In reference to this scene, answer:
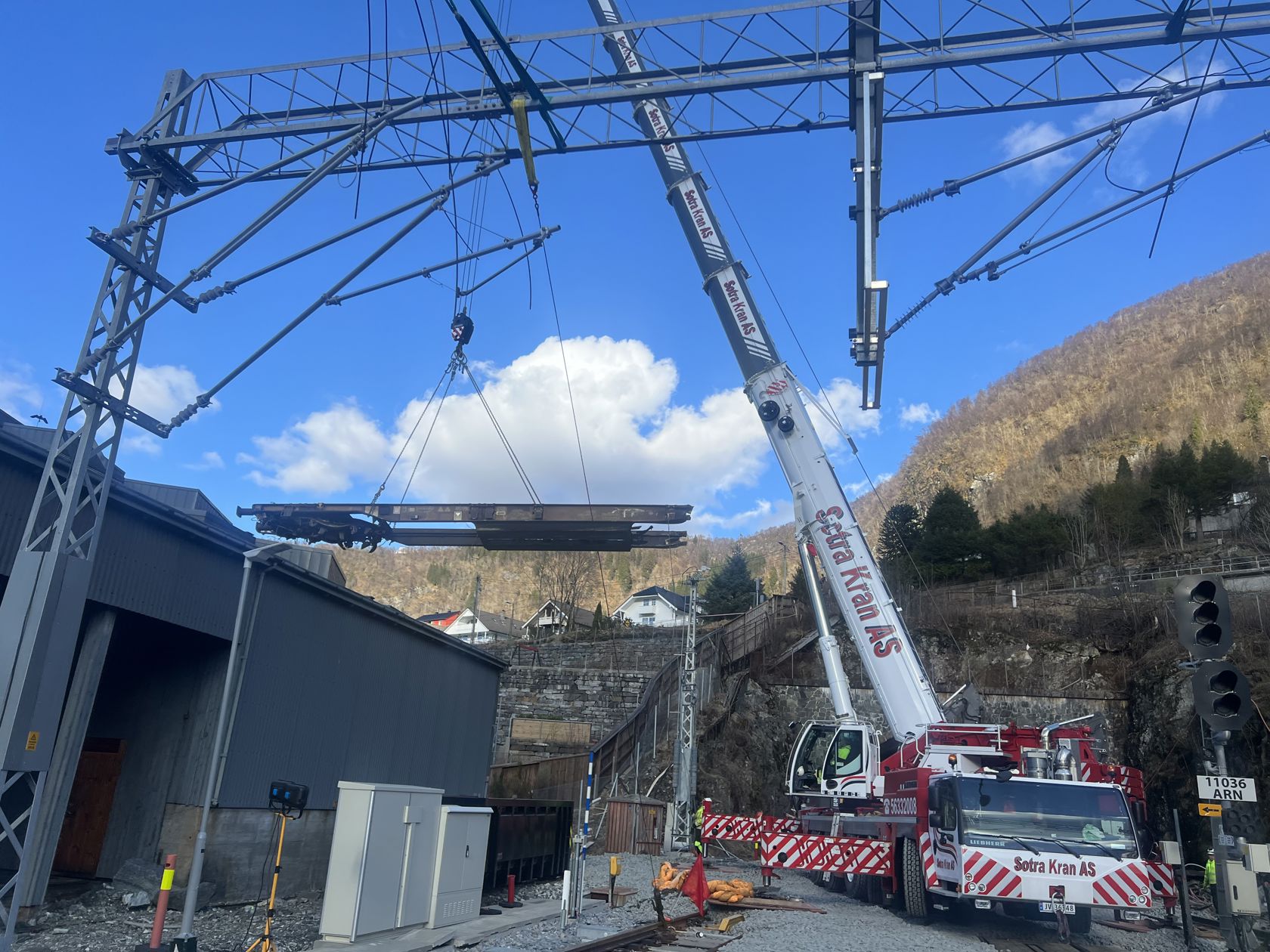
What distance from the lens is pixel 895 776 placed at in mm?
14906

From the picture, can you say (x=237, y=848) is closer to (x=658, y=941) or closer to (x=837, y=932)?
(x=658, y=941)

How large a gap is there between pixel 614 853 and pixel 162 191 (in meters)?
19.6

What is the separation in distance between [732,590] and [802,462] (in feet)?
129

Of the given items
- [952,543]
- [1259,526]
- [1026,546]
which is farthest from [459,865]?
[1259,526]

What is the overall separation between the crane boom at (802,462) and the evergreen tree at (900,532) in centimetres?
2843

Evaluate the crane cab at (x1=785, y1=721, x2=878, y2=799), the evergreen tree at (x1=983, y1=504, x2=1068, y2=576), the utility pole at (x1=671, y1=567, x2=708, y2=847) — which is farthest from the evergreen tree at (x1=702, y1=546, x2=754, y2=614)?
the crane cab at (x1=785, y1=721, x2=878, y2=799)

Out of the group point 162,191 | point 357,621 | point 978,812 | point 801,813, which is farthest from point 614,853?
point 162,191

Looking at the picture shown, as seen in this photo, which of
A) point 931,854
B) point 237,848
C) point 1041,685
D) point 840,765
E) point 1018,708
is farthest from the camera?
point 1041,685

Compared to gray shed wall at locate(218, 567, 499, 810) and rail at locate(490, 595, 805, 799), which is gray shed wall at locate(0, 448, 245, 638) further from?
rail at locate(490, 595, 805, 799)

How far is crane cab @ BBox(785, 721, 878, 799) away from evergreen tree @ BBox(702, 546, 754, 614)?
113 feet

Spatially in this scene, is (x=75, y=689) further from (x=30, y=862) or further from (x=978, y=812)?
(x=978, y=812)

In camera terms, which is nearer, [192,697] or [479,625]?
[192,697]

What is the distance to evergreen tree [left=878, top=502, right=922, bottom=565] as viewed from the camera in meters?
44.2

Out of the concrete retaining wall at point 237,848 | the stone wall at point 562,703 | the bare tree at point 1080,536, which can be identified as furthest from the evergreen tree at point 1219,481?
the concrete retaining wall at point 237,848
